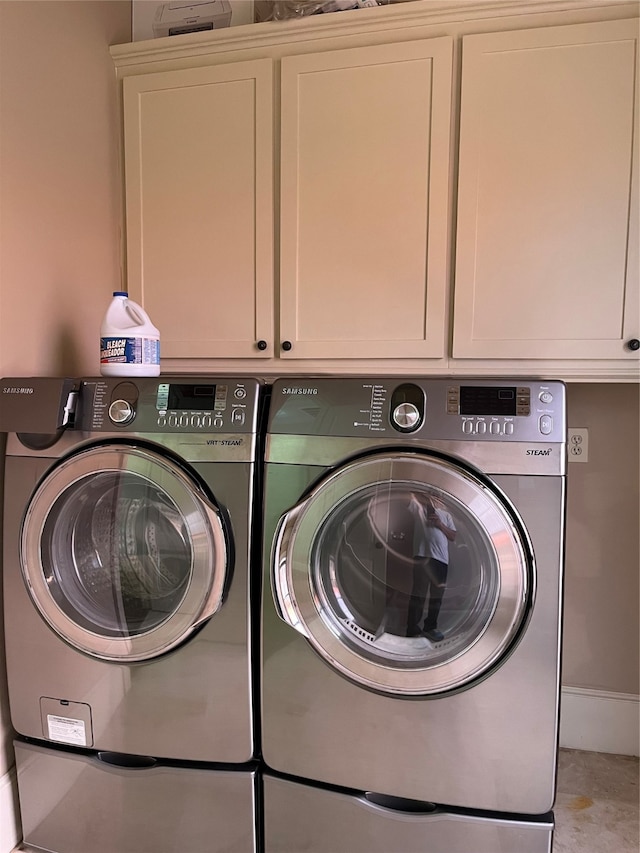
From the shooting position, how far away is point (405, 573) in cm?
128

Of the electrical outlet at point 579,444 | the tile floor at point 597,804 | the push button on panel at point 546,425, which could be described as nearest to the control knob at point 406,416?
the push button on panel at point 546,425

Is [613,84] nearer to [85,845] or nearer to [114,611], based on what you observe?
[114,611]

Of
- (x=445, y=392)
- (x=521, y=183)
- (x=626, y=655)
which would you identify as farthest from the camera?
(x=626, y=655)

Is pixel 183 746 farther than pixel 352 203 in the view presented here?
No

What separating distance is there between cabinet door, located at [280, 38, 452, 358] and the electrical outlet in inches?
23.8

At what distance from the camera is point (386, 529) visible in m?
1.28

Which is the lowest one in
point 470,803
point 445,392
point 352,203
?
point 470,803

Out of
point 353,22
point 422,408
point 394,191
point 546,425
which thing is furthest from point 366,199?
point 546,425

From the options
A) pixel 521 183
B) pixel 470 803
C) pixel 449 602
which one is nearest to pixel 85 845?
pixel 470 803

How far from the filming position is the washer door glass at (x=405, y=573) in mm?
1174

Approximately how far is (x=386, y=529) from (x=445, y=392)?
1.11 feet

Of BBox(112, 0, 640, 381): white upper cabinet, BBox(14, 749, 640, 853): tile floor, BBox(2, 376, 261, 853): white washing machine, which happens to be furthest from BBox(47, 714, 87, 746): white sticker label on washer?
BBox(112, 0, 640, 381): white upper cabinet

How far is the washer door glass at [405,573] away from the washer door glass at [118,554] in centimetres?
24

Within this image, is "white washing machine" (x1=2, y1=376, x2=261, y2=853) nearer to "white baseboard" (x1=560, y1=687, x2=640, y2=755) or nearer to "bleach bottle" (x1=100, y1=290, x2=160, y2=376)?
"bleach bottle" (x1=100, y1=290, x2=160, y2=376)
